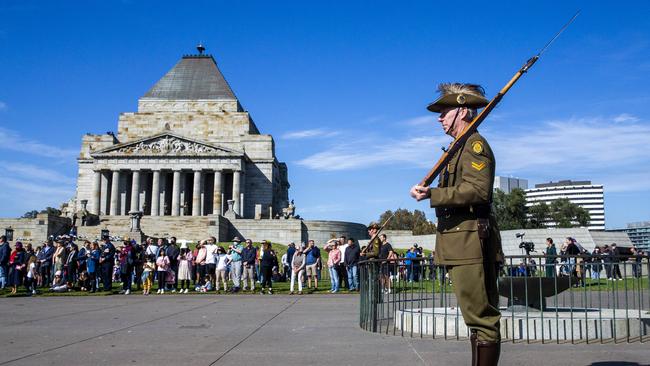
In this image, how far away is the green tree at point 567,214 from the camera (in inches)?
3756

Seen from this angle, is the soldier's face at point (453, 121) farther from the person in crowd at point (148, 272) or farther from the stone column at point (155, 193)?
the stone column at point (155, 193)

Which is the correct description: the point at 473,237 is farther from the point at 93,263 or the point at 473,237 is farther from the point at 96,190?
the point at 96,190

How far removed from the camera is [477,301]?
15.6 feet

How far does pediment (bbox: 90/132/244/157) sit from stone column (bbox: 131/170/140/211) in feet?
7.96

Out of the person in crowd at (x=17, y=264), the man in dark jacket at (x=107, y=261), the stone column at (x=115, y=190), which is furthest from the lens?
the stone column at (x=115, y=190)

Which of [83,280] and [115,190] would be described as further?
[115,190]

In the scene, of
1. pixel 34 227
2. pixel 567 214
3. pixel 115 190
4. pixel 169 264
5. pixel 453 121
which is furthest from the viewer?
pixel 567 214

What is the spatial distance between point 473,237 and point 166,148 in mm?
69103

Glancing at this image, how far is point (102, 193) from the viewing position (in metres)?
71.5

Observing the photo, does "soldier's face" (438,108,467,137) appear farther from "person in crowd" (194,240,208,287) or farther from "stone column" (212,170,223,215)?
"stone column" (212,170,223,215)

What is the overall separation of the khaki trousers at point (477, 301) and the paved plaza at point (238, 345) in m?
1.92

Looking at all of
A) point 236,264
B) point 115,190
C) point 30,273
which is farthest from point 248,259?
point 115,190

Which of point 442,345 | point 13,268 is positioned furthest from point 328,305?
point 13,268

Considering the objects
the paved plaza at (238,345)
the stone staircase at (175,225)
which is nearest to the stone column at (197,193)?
the stone staircase at (175,225)
